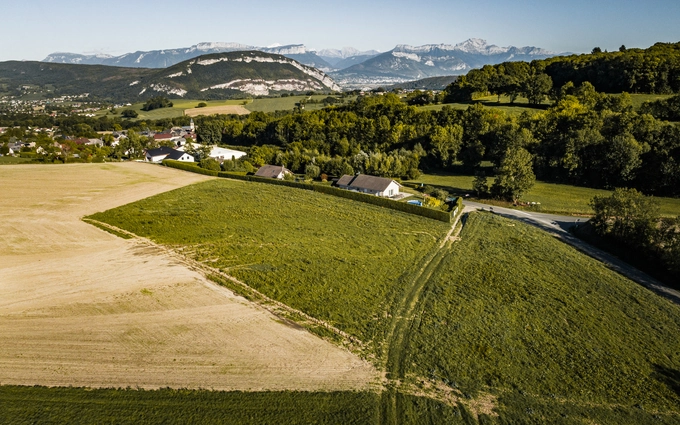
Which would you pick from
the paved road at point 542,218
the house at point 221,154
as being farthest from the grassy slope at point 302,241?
the house at point 221,154

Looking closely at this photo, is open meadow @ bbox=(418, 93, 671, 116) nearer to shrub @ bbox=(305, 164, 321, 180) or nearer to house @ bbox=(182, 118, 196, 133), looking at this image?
shrub @ bbox=(305, 164, 321, 180)

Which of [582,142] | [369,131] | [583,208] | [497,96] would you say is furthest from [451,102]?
[583,208]

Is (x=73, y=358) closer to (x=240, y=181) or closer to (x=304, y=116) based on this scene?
(x=240, y=181)

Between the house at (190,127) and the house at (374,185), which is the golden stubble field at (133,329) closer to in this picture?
the house at (374,185)

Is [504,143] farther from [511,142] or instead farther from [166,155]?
[166,155]

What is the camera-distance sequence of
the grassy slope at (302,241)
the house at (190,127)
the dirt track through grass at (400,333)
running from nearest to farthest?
the dirt track through grass at (400,333) → the grassy slope at (302,241) → the house at (190,127)
